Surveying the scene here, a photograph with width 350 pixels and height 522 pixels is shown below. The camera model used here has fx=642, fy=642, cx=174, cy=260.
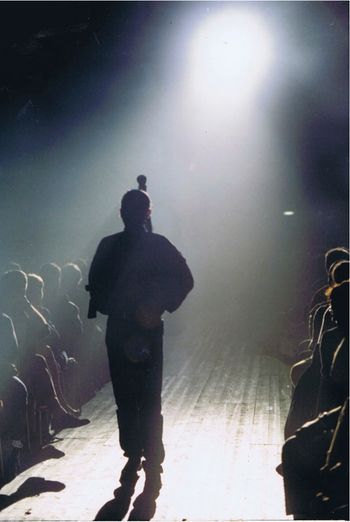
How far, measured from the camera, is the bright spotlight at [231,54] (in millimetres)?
9844

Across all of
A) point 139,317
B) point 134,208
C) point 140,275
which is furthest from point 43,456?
point 134,208

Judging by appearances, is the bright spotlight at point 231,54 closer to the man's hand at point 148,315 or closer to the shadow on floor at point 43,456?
the man's hand at point 148,315

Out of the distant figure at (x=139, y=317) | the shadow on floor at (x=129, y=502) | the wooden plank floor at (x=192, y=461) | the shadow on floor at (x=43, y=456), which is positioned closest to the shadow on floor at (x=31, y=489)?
the wooden plank floor at (x=192, y=461)

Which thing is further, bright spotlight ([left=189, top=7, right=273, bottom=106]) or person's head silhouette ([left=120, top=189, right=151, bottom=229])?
bright spotlight ([left=189, top=7, right=273, bottom=106])

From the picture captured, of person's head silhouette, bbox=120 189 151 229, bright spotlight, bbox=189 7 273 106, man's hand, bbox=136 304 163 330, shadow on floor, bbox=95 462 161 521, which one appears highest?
bright spotlight, bbox=189 7 273 106

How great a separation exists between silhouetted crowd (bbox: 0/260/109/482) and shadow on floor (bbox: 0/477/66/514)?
242mm

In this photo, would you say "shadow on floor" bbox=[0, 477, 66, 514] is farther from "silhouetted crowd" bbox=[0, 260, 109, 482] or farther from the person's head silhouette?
the person's head silhouette

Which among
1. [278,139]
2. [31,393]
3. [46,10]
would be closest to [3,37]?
[46,10]

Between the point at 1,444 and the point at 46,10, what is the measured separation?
18.0 ft

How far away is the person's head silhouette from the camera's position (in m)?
4.34

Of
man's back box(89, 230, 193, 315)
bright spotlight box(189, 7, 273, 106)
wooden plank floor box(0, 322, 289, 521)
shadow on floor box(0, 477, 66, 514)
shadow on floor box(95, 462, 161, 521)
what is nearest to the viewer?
shadow on floor box(95, 462, 161, 521)

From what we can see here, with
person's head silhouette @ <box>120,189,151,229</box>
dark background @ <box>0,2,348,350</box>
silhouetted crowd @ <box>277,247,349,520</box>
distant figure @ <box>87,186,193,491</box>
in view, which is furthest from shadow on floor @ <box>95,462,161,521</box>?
dark background @ <box>0,2,348,350</box>

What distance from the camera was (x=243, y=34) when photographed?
1030 centimetres

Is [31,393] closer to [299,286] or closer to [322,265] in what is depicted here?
[322,265]
